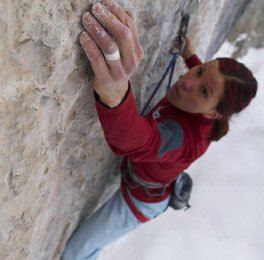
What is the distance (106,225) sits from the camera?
1961 mm

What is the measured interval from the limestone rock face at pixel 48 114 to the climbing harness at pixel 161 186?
0.13 meters

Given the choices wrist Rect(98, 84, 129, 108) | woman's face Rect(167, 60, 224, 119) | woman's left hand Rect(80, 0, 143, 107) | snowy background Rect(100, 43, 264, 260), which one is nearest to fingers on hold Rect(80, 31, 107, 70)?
woman's left hand Rect(80, 0, 143, 107)

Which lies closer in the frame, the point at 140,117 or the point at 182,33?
the point at 140,117

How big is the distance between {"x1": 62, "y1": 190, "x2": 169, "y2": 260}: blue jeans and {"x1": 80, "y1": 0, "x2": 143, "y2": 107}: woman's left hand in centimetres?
91

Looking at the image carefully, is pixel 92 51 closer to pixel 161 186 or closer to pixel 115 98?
pixel 115 98

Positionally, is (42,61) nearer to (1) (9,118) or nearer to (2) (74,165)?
(1) (9,118)

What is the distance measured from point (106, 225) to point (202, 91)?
2.50 ft

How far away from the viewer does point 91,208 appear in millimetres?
2146

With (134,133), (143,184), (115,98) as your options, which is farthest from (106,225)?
(115,98)

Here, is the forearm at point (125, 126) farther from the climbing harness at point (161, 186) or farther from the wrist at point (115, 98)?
the climbing harness at point (161, 186)

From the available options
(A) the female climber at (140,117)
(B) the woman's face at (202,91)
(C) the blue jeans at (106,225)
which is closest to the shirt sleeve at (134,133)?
(A) the female climber at (140,117)

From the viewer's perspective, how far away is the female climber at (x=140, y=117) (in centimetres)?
105

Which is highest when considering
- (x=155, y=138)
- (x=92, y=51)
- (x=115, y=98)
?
(x=92, y=51)

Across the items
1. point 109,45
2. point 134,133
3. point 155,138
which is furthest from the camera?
point 155,138
